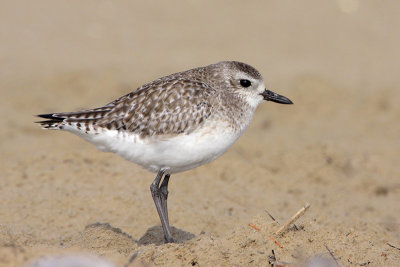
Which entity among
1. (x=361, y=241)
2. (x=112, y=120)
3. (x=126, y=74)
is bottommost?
(x=126, y=74)

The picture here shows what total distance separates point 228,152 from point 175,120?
3.81 metres

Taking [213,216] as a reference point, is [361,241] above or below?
above

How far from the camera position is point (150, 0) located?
17297 millimetres

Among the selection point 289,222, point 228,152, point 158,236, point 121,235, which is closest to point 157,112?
point 121,235

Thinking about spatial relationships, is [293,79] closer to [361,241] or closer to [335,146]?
[335,146]

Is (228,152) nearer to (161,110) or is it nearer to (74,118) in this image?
(161,110)

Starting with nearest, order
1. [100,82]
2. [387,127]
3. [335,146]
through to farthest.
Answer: [335,146]
[387,127]
[100,82]

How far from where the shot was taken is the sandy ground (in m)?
5.70

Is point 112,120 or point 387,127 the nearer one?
point 112,120

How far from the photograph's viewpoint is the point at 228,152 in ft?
32.1

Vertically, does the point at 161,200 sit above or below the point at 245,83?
below

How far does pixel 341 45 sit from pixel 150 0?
567 centimetres

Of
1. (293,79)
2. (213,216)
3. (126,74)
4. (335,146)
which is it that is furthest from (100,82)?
(213,216)

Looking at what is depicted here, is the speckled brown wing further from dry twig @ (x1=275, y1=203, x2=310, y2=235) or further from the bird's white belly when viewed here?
dry twig @ (x1=275, y1=203, x2=310, y2=235)
